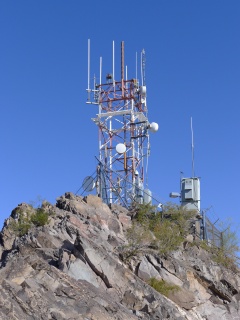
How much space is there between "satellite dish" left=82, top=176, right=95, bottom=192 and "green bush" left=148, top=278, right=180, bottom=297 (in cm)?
958

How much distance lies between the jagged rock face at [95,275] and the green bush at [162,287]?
0.68 ft

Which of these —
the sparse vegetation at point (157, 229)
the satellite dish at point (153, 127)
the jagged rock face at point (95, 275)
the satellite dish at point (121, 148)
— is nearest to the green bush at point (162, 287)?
the jagged rock face at point (95, 275)

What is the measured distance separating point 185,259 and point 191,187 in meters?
6.67

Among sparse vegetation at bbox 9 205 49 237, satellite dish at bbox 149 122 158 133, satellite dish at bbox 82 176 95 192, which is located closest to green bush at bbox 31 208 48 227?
sparse vegetation at bbox 9 205 49 237

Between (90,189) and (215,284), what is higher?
(90,189)

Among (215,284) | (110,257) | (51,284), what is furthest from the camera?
(215,284)

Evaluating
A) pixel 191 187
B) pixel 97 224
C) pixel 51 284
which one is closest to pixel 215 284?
pixel 97 224

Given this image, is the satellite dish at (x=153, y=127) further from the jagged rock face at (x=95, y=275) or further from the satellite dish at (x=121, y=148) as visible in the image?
the jagged rock face at (x=95, y=275)

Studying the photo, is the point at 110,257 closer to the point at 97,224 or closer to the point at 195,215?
the point at 97,224

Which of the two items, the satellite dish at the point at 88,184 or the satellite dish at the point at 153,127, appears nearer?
the satellite dish at the point at 88,184

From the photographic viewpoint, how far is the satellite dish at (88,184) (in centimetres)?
3319

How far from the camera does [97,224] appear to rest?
27.6m

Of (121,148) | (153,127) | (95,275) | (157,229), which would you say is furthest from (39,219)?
(153,127)

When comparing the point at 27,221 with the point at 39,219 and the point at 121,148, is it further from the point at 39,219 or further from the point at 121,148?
the point at 121,148
